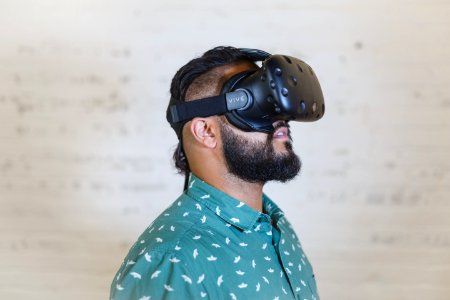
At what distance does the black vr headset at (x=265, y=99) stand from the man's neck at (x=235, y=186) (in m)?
0.11

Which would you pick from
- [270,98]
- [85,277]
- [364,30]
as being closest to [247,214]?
[270,98]

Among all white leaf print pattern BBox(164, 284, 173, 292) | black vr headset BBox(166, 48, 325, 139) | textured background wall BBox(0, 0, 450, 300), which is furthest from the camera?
textured background wall BBox(0, 0, 450, 300)

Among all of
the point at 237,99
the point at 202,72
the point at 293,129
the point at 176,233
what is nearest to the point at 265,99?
the point at 237,99

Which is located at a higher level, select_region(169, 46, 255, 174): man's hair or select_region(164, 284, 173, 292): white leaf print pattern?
select_region(169, 46, 255, 174): man's hair

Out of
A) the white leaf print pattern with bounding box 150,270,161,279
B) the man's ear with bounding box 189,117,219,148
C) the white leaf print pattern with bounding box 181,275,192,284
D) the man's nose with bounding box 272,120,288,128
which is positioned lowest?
the white leaf print pattern with bounding box 181,275,192,284

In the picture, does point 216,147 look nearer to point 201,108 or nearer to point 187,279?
point 201,108

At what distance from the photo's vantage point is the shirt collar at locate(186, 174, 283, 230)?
1.04 meters

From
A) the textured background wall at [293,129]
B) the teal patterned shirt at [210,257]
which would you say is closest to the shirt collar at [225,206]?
the teal patterned shirt at [210,257]

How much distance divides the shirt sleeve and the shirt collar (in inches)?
6.4

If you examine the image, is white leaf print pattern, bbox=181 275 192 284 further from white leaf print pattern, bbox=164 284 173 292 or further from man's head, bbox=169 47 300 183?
man's head, bbox=169 47 300 183

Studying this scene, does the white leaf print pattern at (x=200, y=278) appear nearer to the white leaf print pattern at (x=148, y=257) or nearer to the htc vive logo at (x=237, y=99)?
the white leaf print pattern at (x=148, y=257)

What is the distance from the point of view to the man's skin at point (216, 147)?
1.06 m

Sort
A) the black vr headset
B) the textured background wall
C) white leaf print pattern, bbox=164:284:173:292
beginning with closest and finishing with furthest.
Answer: white leaf print pattern, bbox=164:284:173:292 < the black vr headset < the textured background wall

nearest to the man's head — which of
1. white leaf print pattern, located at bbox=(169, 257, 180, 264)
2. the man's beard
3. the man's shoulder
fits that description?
the man's beard
